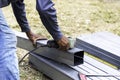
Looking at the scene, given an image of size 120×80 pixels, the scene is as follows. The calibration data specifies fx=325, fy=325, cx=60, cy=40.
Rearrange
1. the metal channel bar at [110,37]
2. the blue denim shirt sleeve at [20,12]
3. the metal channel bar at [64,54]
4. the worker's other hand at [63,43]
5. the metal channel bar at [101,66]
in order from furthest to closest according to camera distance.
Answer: the metal channel bar at [110,37]
the blue denim shirt sleeve at [20,12]
the metal channel bar at [101,66]
the metal channel bar at [64,54]
the worker's other hand at [63,43]

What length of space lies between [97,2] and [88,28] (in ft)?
6.07

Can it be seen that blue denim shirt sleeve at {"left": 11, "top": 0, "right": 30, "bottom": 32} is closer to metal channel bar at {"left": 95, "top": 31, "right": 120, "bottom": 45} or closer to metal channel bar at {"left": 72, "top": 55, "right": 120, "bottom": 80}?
metal channel bar at {"left": 72, "top": 55, "right": 120, "bottom": 80}

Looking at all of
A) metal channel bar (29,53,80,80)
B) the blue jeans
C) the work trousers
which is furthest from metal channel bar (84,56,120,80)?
the blue jeans

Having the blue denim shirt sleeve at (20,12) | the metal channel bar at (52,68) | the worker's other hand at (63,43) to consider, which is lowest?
the metal channel bar at (52,68)

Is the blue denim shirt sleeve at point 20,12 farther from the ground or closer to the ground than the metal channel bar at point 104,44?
farther from the ground

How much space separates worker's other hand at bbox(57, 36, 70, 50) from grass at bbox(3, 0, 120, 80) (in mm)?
1262

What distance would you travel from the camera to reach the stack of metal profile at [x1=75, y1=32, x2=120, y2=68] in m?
3.83

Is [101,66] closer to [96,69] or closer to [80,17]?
[96,69]

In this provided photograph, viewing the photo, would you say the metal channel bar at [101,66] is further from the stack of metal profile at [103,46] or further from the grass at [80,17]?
the grass at [80,17]

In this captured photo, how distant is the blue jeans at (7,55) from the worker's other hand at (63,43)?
46 cm

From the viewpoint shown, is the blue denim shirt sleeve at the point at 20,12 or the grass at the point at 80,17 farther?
the grass at the point at 80,17

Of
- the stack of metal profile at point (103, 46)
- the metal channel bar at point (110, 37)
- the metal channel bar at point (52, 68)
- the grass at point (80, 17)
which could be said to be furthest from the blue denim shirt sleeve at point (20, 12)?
the metal channel bar at point (110, 37)

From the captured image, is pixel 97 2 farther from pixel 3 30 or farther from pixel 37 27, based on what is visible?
pixel 3 30

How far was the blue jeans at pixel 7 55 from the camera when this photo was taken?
2865 millimetres
